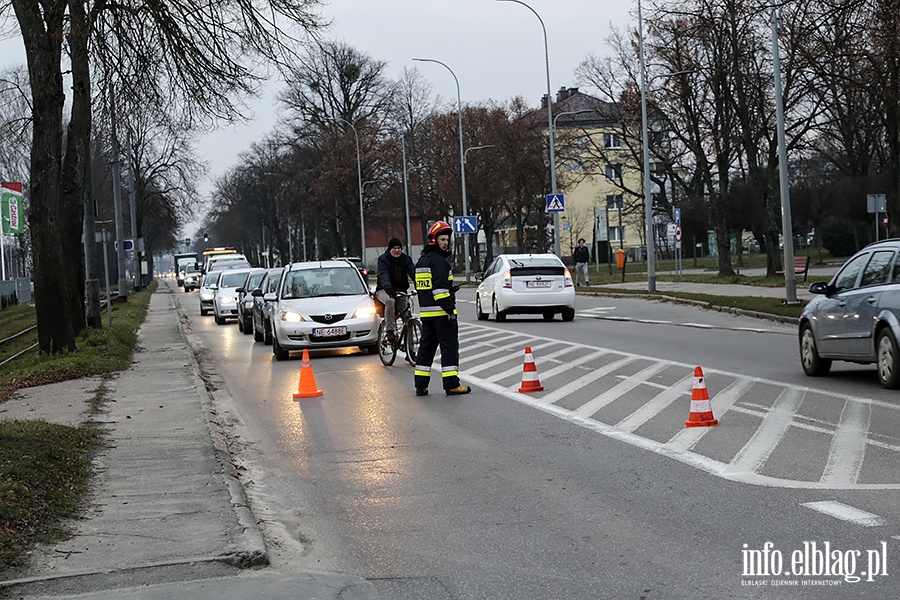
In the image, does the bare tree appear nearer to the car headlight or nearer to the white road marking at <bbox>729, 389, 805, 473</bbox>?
the car headlight

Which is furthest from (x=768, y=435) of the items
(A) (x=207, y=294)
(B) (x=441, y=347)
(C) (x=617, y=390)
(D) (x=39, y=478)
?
(A) (x=207, y=294)

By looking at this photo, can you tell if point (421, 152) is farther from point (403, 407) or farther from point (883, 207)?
point (403, 407)

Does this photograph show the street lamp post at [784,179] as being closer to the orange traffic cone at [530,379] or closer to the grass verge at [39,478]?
the orange traffic cone at [530,379]

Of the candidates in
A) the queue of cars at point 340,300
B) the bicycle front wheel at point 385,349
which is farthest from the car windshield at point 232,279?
the bicycle front wheel at point 385,349

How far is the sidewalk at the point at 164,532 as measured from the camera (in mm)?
6039

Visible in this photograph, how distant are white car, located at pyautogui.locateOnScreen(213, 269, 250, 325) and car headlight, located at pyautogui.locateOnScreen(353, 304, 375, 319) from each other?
1567 centimetres

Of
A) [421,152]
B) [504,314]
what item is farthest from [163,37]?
[421,152]

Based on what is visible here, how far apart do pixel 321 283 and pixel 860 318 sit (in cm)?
1135

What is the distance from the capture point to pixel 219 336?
31.3 metres

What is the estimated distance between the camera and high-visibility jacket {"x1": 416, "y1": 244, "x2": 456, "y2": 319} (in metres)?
14.5

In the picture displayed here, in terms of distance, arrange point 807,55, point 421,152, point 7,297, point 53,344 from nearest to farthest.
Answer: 1. point 53,344
2. point 807,55
3. point 7,297
4. point 421,152

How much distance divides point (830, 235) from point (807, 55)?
4125 centimetres

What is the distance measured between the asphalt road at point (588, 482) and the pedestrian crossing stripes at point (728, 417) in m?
0.03

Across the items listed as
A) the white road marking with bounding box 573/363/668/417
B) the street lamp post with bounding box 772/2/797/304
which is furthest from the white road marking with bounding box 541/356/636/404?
the street lamp post with bounding box 772/2/797/304
